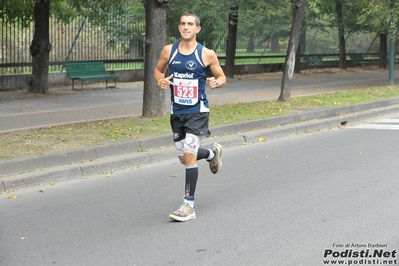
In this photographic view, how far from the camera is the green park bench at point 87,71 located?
22.7 meters

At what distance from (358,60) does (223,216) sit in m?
A: 32.7

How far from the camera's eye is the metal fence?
72.5 ft

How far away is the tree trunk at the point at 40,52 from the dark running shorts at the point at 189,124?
13.6 m

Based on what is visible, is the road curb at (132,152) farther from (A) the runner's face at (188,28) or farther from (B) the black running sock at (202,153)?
(A) the runner's face at (188,28)

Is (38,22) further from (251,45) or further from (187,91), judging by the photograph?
(187,91)

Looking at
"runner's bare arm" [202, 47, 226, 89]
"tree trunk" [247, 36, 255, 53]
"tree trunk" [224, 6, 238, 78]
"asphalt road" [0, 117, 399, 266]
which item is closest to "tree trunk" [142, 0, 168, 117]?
"asphalt road" [0, 117, 399, 266]

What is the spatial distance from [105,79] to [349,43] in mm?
20442

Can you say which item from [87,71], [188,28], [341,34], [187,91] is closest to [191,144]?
[187,91]

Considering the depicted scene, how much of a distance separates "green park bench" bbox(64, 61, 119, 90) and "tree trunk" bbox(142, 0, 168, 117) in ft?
28.0

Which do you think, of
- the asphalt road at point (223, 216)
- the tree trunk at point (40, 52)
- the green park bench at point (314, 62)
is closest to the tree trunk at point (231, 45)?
the green park bench at point (314, 62)

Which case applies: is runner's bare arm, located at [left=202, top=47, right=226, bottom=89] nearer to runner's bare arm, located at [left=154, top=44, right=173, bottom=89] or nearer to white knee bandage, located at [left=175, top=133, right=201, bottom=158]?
runner's bare arm, located at [left=154, top=44, right=173, bottom=89]

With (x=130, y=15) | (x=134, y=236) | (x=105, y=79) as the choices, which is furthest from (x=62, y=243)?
(x=130, y=15)

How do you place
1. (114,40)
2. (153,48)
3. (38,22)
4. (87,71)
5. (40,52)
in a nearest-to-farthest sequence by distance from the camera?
(153,48) < (38,22) < (40,52) < (87,71) < (114,40)

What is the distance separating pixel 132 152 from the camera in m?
11.2
